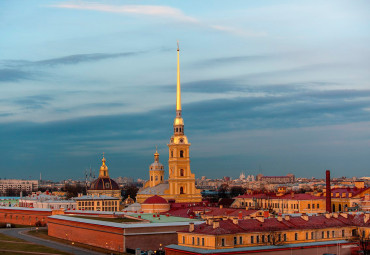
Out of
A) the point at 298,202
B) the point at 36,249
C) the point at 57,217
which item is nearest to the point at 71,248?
the point at 36,249

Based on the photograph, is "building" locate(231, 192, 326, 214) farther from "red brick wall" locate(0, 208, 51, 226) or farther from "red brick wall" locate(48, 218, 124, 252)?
"red brick wall" locate(48, 218, 124, 252)

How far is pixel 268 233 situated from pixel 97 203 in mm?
73845

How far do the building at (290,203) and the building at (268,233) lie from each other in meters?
36.9

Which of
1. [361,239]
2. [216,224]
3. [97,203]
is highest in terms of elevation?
[216,224]

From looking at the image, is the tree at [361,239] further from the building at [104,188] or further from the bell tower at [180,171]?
the building at [104,188]

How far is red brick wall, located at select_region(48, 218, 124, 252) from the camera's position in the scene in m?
71.4

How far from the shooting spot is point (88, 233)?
3140 inches

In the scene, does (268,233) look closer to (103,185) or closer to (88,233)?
(88,233)

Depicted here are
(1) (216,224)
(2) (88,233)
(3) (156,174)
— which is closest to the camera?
(1) (216,224)

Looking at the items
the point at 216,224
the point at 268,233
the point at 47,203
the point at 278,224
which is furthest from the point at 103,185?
the point at 216,224

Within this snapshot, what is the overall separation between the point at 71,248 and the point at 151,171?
5737 cm

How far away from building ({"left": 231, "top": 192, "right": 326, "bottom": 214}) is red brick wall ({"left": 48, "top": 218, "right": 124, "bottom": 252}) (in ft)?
114

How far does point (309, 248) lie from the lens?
59.6 m

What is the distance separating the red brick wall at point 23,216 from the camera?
118125 millimetres
